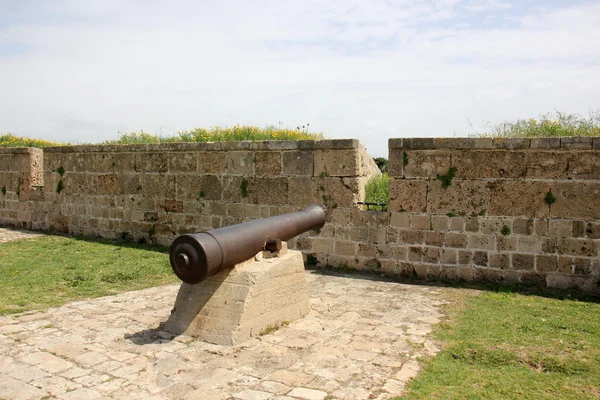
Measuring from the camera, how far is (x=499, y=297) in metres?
6.89

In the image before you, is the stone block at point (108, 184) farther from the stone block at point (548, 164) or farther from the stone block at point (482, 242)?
the stone block at point (548, 164)

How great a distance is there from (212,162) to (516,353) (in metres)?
6.59

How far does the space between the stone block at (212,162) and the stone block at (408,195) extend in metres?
3.25

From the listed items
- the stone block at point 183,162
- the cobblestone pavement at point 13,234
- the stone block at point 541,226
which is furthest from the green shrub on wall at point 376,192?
the cobblestone pavement at point 13,234

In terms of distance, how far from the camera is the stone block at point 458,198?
7.65 m

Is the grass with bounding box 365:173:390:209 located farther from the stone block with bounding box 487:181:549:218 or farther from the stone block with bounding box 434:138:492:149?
the stone block with bounding box 487:181:549:218

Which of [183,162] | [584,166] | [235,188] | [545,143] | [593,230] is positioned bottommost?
[593,230]

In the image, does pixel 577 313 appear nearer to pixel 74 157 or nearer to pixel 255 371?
pixel 255 371

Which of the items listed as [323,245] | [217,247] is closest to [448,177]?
[323,245]

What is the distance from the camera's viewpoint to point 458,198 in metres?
7.78

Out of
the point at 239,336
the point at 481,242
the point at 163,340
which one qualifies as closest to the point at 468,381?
the point at 239,336

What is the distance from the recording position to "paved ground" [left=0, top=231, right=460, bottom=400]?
4.00 meters

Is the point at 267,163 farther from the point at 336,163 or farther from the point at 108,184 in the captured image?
the point at 108,184

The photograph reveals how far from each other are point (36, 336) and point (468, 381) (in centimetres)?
394
